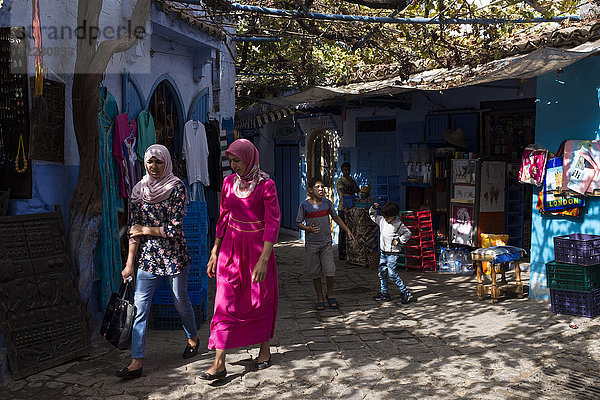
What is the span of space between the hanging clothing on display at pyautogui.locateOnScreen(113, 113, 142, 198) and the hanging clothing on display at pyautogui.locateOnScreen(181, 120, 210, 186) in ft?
5.36

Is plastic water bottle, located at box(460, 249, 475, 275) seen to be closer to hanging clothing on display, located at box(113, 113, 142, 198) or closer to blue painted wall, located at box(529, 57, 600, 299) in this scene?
blue painted wall, located at box(529, 57, 600, 299)

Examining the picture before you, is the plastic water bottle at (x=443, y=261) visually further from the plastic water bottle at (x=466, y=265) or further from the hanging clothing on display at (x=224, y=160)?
the hanging clothing on display at (x=224, y=160)

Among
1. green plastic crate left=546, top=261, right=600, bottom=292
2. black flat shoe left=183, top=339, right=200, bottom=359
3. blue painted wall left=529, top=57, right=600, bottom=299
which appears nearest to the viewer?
black flat shoe left=183, top=339, right=200, bottom=359

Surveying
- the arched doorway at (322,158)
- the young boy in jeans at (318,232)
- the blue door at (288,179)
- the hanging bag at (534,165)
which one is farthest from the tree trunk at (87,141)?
the blue door at (288,179)

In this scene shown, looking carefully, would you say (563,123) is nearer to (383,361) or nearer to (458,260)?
(458,260)

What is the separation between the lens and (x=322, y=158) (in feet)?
47.3

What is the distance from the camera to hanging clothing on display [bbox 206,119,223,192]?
909 cm

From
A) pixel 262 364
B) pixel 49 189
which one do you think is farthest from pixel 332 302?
pixel 49 189

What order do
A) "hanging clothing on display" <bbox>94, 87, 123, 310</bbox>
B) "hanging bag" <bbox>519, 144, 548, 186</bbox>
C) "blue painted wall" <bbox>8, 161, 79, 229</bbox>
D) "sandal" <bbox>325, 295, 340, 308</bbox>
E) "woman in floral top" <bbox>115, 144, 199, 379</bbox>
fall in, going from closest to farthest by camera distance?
"woman in floral top" <bbox>115, 144, 199, 379</bbox>, "blue painted wall" <bbox>8, 161, 79, 229</bbox>, "hanging clothing on display" <bbox>94, 87, 123, 310</bbox>, "hanging bag" <bbox>519, 144, 548, 186</bbox>, "sandal" <bbox>325, 295, 340, 308</bbox>

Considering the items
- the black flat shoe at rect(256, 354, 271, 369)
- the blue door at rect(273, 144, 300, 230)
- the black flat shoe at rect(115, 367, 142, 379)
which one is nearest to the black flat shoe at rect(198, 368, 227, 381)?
the black flat shoe at rect(256, 354, 271, 369)

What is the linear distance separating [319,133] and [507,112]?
5180 mm

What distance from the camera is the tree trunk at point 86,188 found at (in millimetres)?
5355

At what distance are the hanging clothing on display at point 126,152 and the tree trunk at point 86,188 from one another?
2.39ft

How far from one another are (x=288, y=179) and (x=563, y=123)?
9.40m
